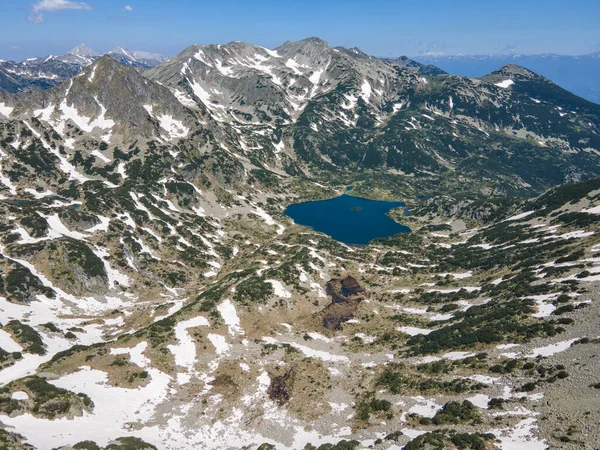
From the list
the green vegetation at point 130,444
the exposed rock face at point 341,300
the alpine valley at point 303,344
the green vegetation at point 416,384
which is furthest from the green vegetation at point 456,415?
the exposed rock face at point 341,300

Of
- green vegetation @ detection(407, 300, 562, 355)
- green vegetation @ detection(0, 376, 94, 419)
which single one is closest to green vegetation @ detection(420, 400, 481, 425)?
green vegetation @ detection(407, 300, 562, 355)

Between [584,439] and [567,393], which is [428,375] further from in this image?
[584,439]

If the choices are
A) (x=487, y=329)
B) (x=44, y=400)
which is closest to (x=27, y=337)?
(x=44, y=400)

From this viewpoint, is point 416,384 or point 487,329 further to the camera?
point 487,329

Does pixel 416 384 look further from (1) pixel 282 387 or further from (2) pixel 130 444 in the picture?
(2) pixel 130 444

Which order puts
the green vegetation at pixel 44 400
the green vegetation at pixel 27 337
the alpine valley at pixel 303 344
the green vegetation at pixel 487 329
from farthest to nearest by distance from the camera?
the green vegetation at pixel 27 337
the green vegetation at pixel 487 329
the green vegetation at pixel 44 400
the alpine valley at pixel 303 344

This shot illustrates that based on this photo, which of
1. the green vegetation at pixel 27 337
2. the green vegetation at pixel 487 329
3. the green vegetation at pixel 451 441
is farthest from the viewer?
the green vegetation at pixel 27 337

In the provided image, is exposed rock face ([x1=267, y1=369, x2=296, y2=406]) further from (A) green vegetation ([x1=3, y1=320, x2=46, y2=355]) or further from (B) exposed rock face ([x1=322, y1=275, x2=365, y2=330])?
(A) green vegetation ([x1=3, y1=320, x2=46, y2=355])

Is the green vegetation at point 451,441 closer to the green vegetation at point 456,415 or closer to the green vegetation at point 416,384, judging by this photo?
the green vegetation at point 456,415

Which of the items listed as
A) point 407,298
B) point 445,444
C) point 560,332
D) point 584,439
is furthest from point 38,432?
point 407,298
